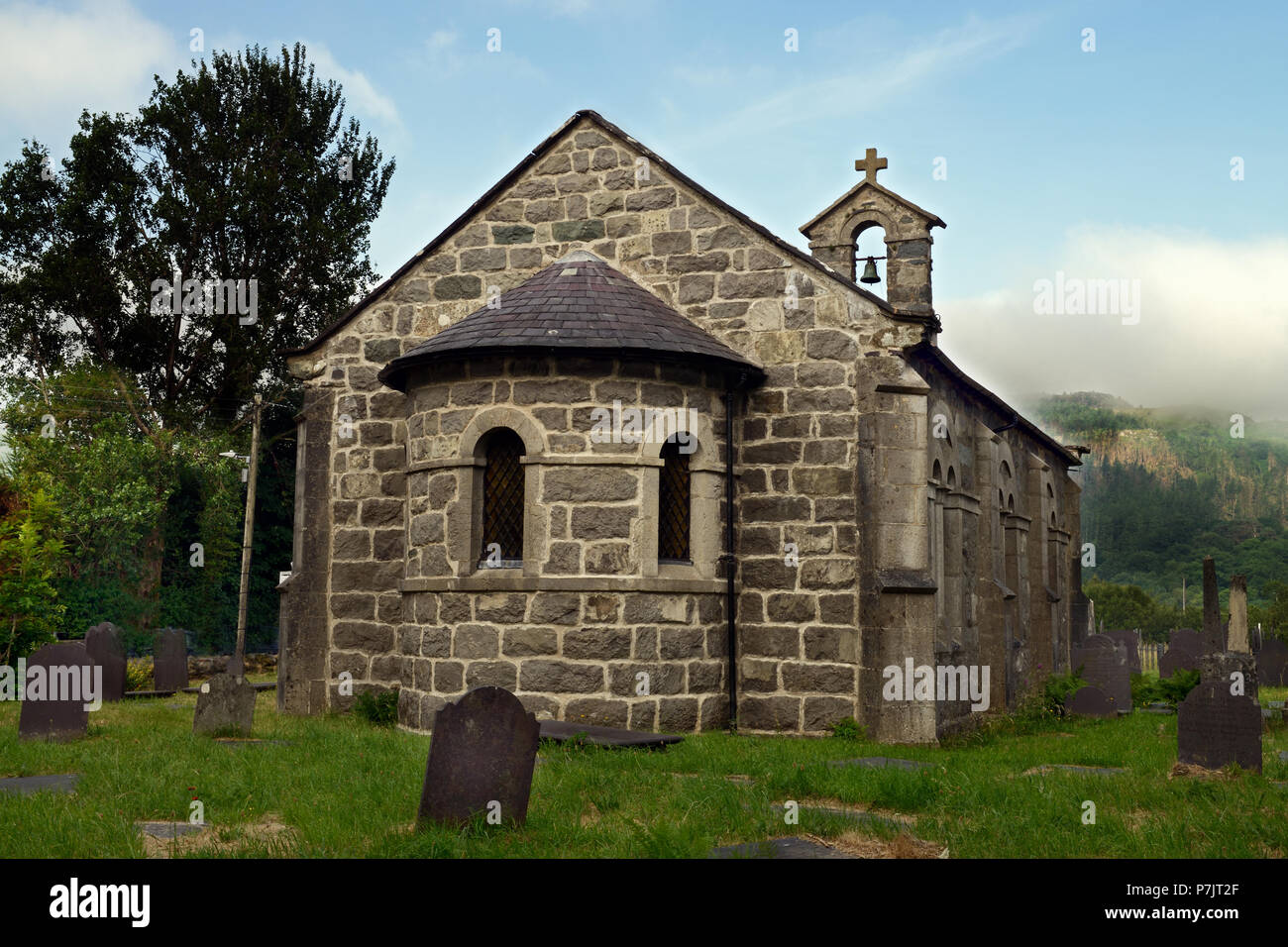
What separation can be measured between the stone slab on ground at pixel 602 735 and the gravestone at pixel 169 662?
33.5 feet

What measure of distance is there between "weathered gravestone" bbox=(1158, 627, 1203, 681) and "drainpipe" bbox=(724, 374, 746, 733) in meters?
11.6

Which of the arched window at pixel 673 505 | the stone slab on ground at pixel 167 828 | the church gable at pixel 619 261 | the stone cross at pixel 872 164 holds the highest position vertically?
the stone cross at pixel 872 164

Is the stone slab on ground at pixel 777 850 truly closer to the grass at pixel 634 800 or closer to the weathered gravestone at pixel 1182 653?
the grass at pixel 634 800

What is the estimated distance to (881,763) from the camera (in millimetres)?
10383

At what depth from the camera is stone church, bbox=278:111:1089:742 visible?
12625 millimetres

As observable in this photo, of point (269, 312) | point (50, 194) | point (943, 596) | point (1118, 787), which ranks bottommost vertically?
point (1118, 787)

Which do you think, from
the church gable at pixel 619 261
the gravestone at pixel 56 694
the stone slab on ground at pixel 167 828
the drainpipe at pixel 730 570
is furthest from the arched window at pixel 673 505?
the stone slab on ground at pixel 167 828

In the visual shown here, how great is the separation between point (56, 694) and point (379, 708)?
3.92 meters

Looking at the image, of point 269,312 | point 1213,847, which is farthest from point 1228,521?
point 1213,847

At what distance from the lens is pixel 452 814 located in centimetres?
693

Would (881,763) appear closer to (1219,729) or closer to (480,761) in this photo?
(1219,729)

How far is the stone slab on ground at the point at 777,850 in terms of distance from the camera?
6.27 m
